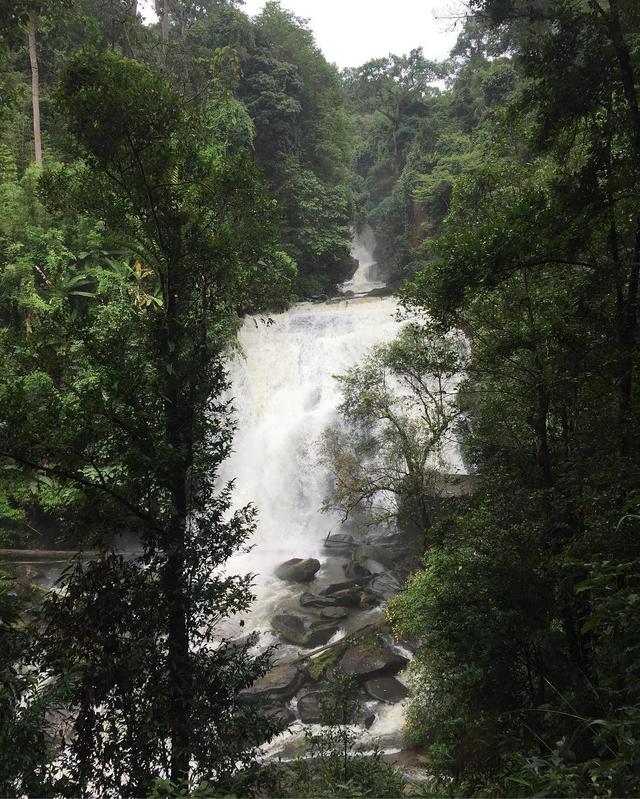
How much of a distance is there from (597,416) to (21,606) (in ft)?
19.1

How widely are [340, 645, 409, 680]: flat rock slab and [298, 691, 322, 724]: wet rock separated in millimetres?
859

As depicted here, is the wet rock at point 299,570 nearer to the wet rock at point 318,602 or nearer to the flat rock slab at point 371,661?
the wet rock at point 318,602

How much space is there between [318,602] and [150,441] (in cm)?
921

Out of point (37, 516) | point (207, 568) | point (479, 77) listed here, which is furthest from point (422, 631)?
point (479, 77)

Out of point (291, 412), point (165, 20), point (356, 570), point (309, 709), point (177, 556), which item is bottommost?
point (309, 709)

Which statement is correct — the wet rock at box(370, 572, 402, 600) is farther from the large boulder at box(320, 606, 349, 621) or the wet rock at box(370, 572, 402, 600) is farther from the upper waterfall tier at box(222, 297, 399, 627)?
the upper waterfall tier at box(222, 297, 399, 627)

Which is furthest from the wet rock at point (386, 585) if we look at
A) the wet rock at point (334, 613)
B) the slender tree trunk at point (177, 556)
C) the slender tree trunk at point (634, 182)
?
the slender tree trunk at point (634, 182)

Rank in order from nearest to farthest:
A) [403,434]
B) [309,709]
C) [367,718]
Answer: [367,718]
[309,709]
[403,434]

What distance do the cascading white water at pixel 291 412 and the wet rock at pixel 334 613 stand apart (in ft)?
5.93

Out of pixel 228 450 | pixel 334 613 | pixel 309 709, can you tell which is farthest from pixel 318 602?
pixel 228 450

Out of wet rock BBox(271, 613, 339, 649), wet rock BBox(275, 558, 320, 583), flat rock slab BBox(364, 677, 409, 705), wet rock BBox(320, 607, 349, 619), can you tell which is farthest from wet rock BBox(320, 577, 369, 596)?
flat rock slab BBox(364, 677, 409, 705)

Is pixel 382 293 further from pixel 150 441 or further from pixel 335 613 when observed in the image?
pixel 150 441

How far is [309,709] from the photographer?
34.0 feet

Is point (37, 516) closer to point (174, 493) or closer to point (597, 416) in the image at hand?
point (174, 493)
